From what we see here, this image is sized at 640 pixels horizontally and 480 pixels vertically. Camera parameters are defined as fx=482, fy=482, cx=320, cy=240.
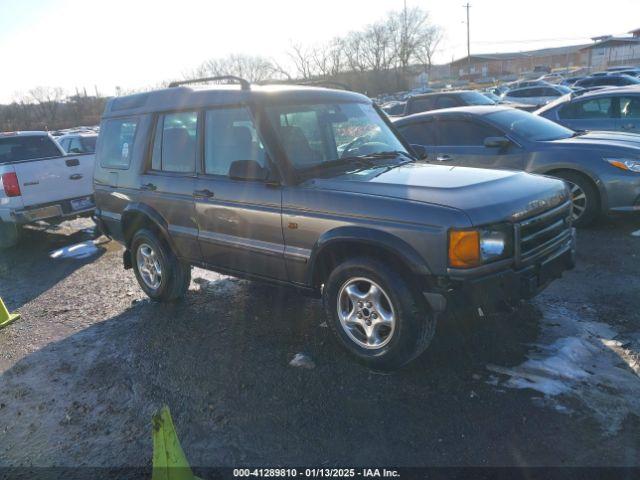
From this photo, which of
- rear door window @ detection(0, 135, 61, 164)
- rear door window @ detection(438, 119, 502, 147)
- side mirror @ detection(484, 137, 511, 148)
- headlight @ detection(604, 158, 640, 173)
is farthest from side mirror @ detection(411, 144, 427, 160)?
rear door window @ detection(0, 135, 61, 164)

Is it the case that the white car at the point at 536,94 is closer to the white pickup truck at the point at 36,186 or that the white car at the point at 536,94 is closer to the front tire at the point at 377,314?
the white pickup truck at the point at 36,186

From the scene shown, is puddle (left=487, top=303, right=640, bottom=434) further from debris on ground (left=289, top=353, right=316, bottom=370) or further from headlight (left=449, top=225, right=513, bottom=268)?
debris on ground (left=289, top=353, right=316, bottom=370)

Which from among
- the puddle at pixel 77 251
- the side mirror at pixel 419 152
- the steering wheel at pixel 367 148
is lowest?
the puddle at pixel 77 251

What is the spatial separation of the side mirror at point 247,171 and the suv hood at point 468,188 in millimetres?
473

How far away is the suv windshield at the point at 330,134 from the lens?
384cm

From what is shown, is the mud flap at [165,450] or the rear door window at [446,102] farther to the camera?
the rear door window at [446,102]

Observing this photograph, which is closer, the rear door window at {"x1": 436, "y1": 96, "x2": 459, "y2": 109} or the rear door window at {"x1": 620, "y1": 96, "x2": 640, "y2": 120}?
the rear door window at {"x1": 620, "y1": 96, "x2": 640, "y2": 120}

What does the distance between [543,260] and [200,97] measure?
312cm

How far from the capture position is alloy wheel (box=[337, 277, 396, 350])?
333cm

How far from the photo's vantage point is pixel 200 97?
430 cm

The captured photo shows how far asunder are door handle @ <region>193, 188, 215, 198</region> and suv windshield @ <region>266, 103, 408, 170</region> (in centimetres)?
83

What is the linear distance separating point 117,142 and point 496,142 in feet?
15.1

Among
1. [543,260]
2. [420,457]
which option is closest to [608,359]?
[543,260]

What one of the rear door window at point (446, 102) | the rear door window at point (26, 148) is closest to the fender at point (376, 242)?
the rear door window at point (26, 148)
